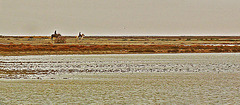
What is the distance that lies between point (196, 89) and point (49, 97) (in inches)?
321

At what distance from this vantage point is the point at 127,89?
70.8ft

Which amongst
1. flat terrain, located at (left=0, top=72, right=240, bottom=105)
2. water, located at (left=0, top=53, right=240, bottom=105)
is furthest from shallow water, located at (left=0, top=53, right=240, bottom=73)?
flat terrain, located at (left=0, top=72, right=240, bottom=105)

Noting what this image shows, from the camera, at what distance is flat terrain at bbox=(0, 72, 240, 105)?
1803 cm

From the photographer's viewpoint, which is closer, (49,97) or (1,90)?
(49,97)

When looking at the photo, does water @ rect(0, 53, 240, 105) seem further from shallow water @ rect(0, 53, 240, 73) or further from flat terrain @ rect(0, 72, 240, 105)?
shallow water @ rect(0, 53, 240, 73)

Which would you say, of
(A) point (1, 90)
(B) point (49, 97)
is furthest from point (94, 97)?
(A) point (1, 90)

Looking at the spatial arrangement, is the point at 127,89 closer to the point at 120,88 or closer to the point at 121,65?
the point at 120,88

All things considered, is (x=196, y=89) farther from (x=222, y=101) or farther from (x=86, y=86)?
(x=86, y=86)

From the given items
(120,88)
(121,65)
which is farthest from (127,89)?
(121,65)

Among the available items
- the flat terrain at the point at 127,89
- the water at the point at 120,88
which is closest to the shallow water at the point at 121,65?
the water at the point at 120,88

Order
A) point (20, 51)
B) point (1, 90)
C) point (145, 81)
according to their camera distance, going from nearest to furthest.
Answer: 1. point (1, 90)
2. point (145, 81)
3. point (20, 51)

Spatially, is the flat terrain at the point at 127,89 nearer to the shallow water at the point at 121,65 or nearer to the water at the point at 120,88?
the water at the point at 120,88

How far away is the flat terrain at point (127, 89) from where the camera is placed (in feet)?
59.2

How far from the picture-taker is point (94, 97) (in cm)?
1883
